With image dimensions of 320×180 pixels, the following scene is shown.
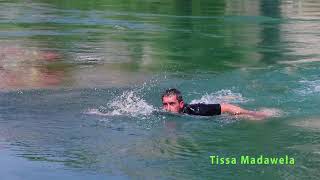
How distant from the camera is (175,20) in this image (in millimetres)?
32156

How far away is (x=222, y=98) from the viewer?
1419cm

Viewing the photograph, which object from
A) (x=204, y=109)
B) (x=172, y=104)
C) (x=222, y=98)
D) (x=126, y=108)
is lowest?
(x=222, y=98)

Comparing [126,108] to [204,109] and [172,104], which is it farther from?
[204,109]

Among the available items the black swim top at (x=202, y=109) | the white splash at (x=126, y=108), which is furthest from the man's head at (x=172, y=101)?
the white splash at (x=126, y=108)

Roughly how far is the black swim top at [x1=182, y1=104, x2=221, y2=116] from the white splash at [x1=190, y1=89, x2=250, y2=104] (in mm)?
1354

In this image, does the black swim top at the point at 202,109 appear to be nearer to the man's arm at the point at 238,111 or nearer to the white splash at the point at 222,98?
the man's arm at the point at 238,111

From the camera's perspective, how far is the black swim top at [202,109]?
12203 mm

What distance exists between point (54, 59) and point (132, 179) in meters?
11.6

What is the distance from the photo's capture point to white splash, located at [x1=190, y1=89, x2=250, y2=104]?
45.5ft

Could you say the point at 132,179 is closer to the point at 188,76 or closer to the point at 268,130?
the point at 268,130

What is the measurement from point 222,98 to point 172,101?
96.5 inches

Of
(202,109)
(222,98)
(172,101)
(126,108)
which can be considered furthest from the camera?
(222,98)

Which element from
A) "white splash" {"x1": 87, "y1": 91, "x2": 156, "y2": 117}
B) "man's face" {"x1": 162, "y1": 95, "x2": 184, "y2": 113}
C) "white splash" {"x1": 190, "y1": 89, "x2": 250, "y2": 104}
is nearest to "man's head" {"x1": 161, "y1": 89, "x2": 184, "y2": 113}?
"man's face" {"x1": 162, "y1": 95, "x2": 184, "y2": 113}

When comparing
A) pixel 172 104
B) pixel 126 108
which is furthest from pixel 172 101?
pixel 126 108
